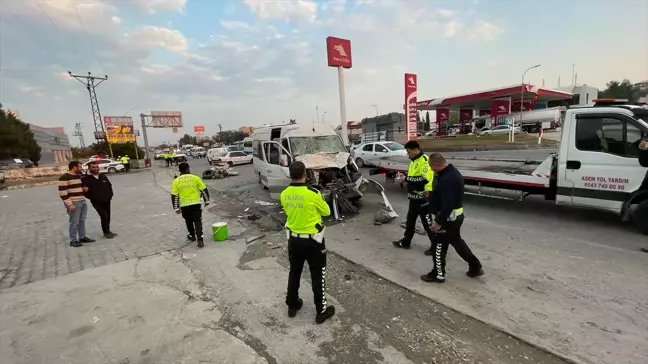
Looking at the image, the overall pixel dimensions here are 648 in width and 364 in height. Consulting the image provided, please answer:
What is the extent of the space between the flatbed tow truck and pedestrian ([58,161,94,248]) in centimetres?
857

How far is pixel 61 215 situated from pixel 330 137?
8.28 meters

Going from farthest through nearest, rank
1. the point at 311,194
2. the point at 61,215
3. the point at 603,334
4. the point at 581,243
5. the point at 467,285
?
the point at 61,215 < the point at 581,243 < the point at 467,285 < the point at 311,194 < the point at 603,334

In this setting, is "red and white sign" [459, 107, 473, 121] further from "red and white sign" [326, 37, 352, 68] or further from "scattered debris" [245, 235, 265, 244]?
"scattered debris" [245, 235, 265, 244]

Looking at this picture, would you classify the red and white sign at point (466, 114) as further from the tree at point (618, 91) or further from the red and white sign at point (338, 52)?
the red and white sign at point (338, 52)

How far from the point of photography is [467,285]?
3828mm

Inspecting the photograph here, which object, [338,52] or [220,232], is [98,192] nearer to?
[220,232]

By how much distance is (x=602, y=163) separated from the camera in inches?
209

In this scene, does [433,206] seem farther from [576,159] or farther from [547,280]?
[576,159]

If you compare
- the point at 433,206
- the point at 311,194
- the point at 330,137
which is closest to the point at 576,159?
the point at 433,206

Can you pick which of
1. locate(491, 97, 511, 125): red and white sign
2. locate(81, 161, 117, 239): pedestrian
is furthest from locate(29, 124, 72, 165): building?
locate(491, 97, 511, 125): red and white sign

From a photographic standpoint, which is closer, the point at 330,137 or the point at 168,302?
the point at 168,302

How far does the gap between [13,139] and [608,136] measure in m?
53.8

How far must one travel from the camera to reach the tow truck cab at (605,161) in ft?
16.4

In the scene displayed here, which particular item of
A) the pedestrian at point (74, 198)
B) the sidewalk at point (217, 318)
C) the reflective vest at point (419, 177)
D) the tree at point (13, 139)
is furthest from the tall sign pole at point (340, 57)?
the tree at point (13, 139)
